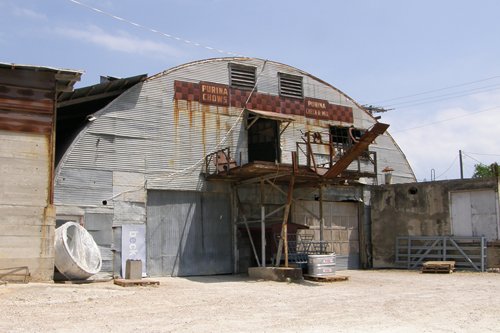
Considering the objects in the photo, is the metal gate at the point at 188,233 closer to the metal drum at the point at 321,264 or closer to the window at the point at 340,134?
the metal drum at the point at 321,264

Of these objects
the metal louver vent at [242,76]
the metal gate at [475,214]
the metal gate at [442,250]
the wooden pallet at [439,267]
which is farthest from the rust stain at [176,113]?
the metal gate at [475,214]

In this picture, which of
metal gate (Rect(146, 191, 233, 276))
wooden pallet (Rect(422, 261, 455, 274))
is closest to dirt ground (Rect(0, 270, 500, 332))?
metal gate (Rect(146, 191, 233, 276))

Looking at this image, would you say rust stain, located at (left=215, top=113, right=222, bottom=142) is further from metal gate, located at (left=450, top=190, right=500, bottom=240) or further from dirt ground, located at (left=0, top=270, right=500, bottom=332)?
metal gate, located at (left=450, top=190, right=500, bottom=240)

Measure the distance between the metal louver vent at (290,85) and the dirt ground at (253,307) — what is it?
30.2 ft

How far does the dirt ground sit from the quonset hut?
2703 millimetres

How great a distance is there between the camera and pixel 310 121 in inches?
993

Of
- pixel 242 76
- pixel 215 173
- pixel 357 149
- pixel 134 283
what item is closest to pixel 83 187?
pixel 134 283

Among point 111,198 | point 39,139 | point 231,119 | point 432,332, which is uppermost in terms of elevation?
point 231,119

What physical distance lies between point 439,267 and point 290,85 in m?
9.47

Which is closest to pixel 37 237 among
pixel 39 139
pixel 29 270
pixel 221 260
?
pixel 29 270

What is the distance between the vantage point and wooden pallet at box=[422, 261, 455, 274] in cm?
2241

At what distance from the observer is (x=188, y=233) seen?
69.8 feet

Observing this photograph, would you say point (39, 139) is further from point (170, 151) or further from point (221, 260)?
point (221, 260)

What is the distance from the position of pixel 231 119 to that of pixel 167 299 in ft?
34.0
